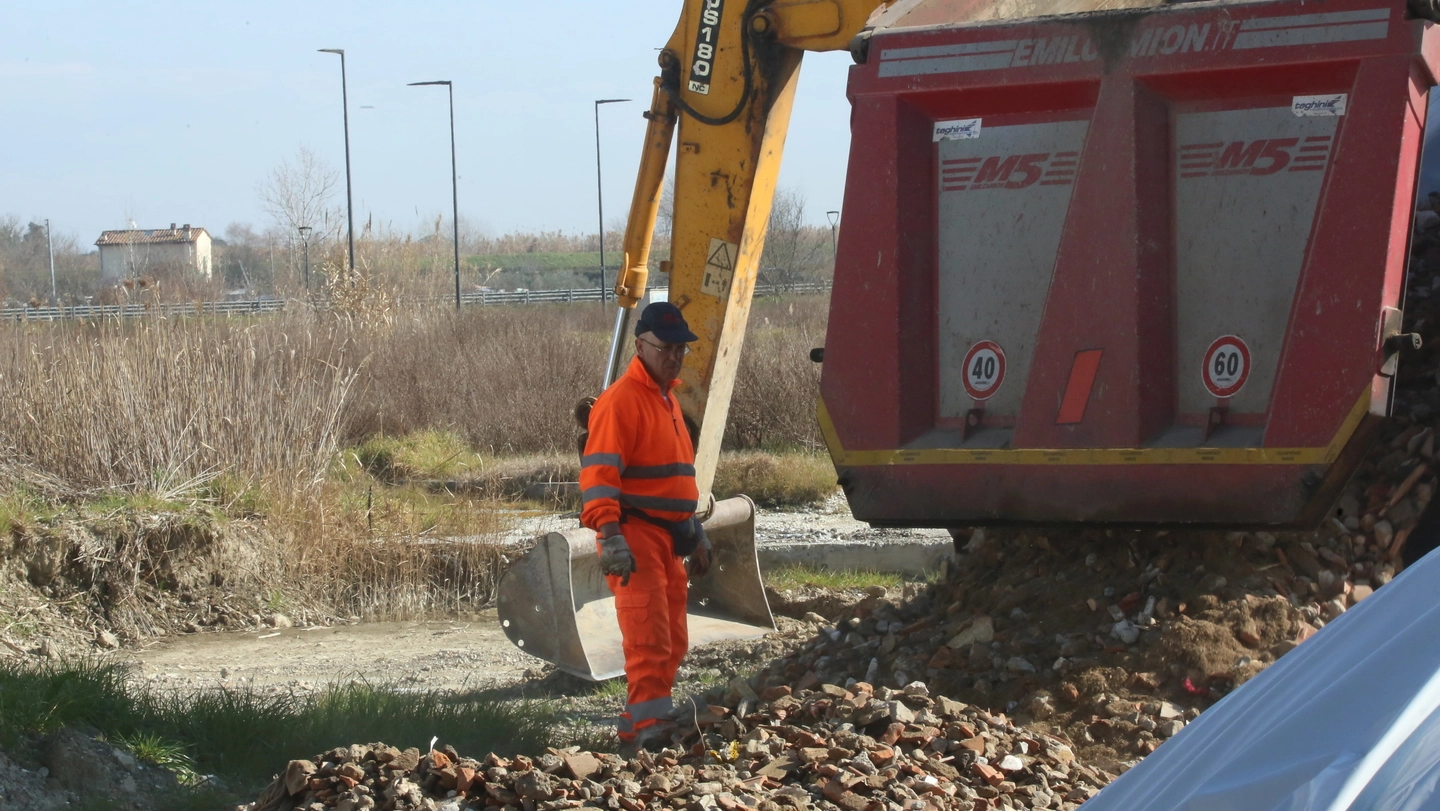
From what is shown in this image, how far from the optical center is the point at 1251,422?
16.2 feet

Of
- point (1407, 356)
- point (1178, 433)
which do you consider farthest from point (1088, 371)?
point (1407, 356)

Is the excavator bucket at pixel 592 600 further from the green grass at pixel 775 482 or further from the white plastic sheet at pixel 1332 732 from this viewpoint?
the green grass at pixel 775 482

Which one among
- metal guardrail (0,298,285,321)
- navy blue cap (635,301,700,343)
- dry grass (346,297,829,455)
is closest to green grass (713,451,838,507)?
dry grass (346,297,829,455)

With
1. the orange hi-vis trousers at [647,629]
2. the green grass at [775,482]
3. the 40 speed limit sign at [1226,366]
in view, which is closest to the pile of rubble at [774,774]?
the orange hi-vis trousers at [647,629]

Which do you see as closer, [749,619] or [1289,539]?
[1289,539]

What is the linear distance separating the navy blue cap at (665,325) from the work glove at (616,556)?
83 centimetres

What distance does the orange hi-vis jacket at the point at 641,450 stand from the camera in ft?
18.3

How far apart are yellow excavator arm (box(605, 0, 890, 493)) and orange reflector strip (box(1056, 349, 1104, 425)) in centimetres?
174

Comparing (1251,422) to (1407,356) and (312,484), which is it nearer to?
(1407,356)

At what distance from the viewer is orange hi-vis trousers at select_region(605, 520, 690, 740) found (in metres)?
5.46

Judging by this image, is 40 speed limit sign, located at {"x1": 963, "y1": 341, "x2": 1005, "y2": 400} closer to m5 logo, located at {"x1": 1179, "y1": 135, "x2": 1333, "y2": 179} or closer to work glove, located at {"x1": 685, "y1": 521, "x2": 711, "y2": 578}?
m5 logo, located at {"x1": 1179, "y1": 135, "x2": 1333, "y2": 179}

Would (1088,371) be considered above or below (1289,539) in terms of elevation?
above

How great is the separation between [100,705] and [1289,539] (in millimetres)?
4359

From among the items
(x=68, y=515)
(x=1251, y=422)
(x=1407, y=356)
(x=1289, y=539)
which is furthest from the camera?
(x=68, y=515)
